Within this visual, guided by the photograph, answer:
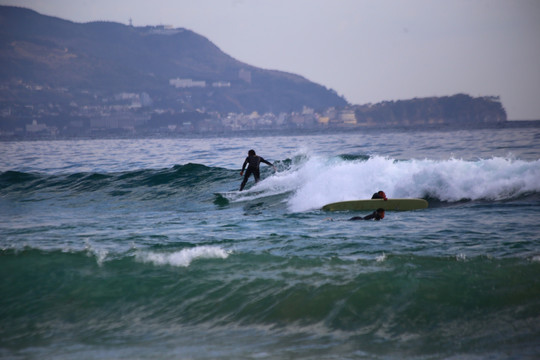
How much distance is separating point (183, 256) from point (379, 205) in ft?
22.3

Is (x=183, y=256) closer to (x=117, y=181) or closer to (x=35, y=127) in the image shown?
(x=117, y=181)

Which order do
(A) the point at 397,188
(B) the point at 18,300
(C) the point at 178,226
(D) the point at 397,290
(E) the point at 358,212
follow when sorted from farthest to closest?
(A) the point at 397,188 < (E) the point at 358,212 < (C) the point at 178,226 < (B) the point at 18,300 < (D) the point at 397,290

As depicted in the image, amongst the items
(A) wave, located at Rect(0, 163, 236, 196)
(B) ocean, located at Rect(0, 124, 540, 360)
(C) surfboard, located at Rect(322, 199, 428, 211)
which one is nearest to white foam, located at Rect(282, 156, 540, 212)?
(B) ocean, located at Rect(0, 124, 540, 360)

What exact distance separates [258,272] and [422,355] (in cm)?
323

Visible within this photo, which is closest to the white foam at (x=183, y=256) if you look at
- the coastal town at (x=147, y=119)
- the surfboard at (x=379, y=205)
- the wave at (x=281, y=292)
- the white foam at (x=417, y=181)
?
the wave at (x=281, y=292)

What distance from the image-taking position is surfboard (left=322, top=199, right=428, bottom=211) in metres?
14.0

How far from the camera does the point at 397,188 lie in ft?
56.1

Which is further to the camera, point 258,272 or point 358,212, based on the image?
point 358,212

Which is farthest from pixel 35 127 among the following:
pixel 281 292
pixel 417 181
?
pixel 281 292

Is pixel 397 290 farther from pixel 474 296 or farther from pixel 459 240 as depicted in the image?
pixel 459 240

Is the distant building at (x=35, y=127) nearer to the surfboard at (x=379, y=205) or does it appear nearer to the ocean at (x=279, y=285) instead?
the ocean at (x=279, y=285)

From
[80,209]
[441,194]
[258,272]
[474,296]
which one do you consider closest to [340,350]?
[474,296]

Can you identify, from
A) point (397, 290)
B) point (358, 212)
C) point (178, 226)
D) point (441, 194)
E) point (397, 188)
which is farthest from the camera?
point (397, 188)

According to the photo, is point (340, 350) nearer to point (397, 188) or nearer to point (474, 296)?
point (474, 296)
